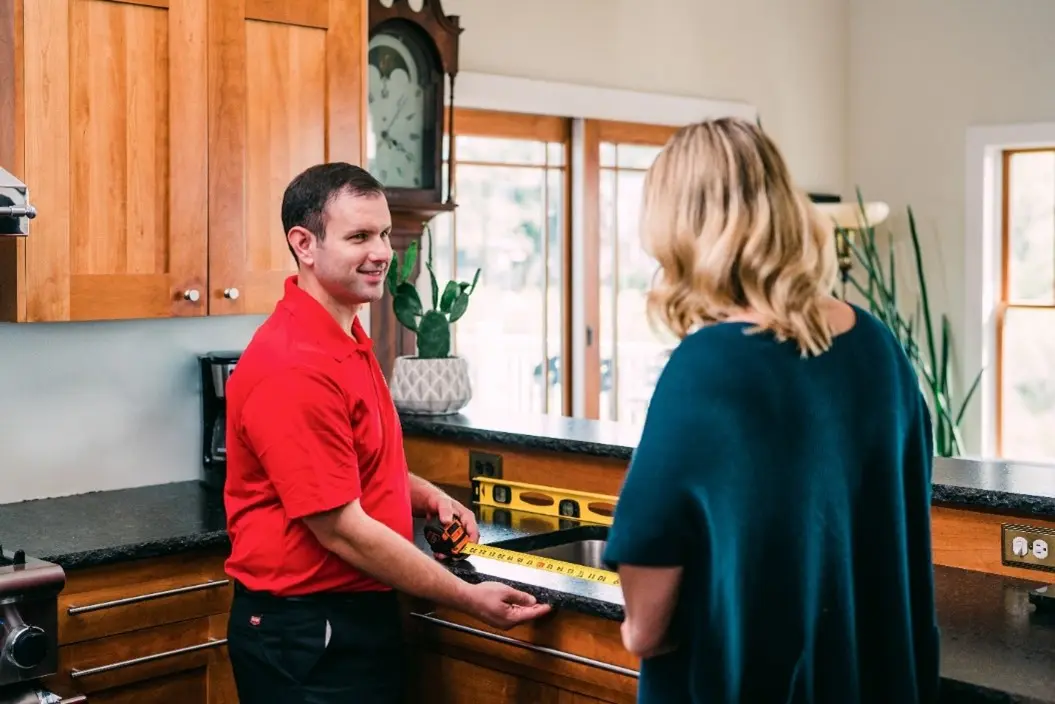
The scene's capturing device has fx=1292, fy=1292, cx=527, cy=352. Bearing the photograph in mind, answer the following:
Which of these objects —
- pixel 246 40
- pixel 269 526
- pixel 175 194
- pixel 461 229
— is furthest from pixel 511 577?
pixel 461 229

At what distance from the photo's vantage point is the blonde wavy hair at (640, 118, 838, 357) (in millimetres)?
1493

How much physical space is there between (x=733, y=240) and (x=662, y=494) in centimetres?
31

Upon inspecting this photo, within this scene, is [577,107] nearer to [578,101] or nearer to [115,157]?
[578,101]

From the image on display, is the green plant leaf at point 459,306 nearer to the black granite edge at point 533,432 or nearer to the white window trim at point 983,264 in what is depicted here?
the black granite edge at point 533,432

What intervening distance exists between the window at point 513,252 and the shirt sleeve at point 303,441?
2445mm

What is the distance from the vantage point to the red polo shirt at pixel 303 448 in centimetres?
212

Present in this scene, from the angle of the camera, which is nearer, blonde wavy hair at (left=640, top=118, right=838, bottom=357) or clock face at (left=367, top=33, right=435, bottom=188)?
blonde wavy hair at (left=640, top=118, right=838, bottom=357)

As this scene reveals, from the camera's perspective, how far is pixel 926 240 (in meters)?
6.15

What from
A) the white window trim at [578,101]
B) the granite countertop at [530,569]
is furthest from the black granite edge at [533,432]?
the white window trim at [578,101]

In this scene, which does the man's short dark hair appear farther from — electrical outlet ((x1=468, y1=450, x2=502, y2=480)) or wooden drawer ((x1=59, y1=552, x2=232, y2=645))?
electrical outlet ((x1=468, y1=450, x2=502, y2=480))

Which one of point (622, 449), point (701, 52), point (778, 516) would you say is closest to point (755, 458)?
point (778, 516)

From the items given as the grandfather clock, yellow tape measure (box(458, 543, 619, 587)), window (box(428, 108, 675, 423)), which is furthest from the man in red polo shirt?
window (box(428, 108, 675, 423))

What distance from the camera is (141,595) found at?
2.68m

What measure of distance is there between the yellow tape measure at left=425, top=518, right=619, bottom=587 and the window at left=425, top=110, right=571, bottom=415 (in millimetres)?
2107
